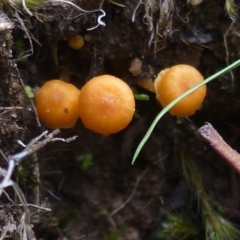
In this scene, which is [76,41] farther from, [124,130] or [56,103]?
[124,130]

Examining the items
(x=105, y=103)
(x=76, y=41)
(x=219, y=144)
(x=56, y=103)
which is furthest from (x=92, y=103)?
(x=219, y=144)

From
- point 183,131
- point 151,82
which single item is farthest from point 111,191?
point 151,82

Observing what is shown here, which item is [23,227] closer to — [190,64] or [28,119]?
[28,119]

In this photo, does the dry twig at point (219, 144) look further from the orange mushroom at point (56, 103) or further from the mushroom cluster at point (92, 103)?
the orange mushroom at point (56, 103)

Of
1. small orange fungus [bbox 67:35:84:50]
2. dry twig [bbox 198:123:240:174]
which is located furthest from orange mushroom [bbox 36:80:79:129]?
dry twig [bbox 198:123:240:174]

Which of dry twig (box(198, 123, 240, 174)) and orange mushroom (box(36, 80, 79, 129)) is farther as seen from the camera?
orange mushroom (box(36, 80, 79, 129))

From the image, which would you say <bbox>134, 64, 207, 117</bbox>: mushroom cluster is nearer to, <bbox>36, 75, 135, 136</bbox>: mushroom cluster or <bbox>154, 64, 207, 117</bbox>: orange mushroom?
<bbox>154, 64, 207, 117</bbox>: orange mushroom
